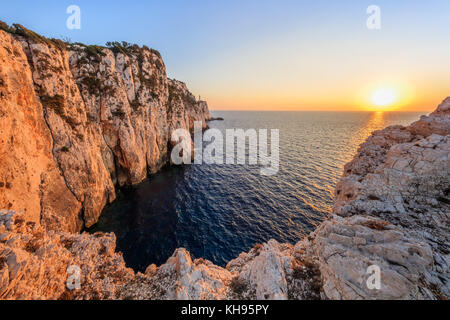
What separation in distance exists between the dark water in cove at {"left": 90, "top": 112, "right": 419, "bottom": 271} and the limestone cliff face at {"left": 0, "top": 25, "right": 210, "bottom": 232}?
419 centimetres

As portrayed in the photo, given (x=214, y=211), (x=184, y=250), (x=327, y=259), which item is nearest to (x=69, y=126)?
(x=184, y=250)

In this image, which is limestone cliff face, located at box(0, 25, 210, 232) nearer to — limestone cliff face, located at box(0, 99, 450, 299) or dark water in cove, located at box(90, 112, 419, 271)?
dark water in cove, located at box(90, 112, 419, 271)

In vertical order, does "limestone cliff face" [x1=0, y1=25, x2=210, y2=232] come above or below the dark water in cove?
above

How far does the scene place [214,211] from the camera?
2244cm

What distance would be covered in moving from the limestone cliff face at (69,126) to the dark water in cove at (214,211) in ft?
13.7

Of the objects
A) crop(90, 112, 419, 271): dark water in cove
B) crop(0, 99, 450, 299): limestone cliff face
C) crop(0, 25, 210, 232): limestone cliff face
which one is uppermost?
crop(0, 25, 210, 232): limestone cliff face

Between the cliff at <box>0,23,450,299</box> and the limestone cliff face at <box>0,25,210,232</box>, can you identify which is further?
the limestone cliff face at <box>0,25,210,232</box>

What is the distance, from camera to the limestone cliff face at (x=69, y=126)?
41.2 ft

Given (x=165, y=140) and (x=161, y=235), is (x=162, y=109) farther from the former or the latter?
(x=161, y=235)

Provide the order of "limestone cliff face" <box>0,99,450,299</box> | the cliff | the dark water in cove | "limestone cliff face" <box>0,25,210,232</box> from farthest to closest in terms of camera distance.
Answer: the dark water in cove → "limestone cliff face" <box>0,25,210,232</box> → the cliff → "limestone cliff face" <box>0,99,450,299</box>

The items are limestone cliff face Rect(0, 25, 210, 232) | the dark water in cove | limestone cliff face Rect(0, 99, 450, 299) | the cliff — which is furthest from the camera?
the dark water in cove

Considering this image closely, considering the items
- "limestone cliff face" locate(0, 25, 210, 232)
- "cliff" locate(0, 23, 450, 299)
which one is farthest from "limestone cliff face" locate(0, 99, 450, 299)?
"limestone cliff face" locate(0, 25, 210, 232)

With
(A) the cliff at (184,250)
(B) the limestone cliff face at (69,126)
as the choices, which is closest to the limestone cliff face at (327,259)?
(A) the cliff at (184,250)

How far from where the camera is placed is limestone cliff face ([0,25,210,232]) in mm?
12562
